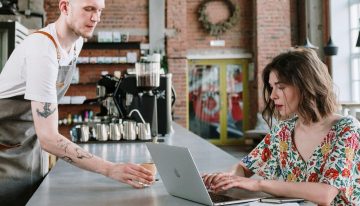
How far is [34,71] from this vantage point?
1674 mm

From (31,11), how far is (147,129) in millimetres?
6422

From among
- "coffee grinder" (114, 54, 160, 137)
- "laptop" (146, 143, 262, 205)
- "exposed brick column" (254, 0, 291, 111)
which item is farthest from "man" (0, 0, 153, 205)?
"exposed brick column" (254, 0, 291, 111)

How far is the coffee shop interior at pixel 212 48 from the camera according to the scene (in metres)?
8.55

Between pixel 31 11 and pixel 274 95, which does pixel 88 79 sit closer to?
pixel 31 11

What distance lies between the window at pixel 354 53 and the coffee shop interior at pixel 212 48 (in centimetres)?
2

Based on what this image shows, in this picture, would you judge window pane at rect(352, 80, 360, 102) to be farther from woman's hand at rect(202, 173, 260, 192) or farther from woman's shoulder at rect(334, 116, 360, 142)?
woman's hand at rect(202, 173, 260, 192)

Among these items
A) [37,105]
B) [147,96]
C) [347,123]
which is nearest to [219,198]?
[347,123]

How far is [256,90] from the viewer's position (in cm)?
950

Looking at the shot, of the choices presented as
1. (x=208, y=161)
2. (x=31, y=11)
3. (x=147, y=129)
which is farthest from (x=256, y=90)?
(x=208, y=161)

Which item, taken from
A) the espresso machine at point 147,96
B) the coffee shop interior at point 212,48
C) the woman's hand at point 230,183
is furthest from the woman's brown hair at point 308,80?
the coffee shop interior at point 212,48

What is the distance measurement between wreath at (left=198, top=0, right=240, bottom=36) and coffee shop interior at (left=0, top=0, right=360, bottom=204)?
0.07 ft

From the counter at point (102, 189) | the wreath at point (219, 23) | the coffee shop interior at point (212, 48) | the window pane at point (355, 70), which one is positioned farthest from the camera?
the wreath at point (219, 23)

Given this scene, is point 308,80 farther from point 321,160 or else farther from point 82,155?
point 82,155

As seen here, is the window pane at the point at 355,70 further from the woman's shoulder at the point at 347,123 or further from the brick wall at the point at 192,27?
the woman's shoulder at the point at 347,123
